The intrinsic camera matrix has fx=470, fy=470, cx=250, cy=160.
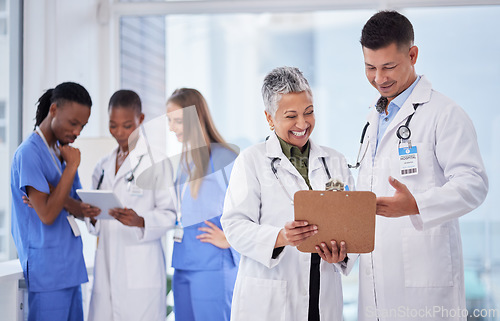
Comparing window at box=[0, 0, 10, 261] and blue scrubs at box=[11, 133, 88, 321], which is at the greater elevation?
window at box=[0, 0, 10, 261]

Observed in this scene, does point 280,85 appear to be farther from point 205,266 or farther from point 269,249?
point 205,266

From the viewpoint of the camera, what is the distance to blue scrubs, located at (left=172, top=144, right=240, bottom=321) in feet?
7.91

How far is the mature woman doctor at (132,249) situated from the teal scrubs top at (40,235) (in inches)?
6.2

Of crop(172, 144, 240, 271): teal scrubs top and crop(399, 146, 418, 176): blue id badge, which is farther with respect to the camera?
crop(172, 144, 240, 271): teal scrubs top

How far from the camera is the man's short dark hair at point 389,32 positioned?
1830 mm

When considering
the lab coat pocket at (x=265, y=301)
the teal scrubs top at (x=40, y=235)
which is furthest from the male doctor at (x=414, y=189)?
the teal scrubs top at (x=40, y=235)

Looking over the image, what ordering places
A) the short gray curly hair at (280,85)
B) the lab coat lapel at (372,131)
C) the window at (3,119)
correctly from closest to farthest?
the short gray curly hair at (280,85) < the lab coat lapel at (372,131) < the window at (3,119)

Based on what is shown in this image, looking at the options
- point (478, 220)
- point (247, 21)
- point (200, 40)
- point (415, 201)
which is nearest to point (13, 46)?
point (200, 40)

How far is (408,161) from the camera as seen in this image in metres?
1.73

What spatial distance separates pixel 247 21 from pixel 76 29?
4.36 ft

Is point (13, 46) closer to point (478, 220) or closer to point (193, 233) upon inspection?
point (193, 233)

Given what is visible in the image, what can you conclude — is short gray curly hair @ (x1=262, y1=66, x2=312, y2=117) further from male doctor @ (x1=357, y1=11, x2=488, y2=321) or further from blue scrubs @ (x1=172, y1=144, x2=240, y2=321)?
blue scrubs @ (x1=172, y1=144, x2=240, y2=321)

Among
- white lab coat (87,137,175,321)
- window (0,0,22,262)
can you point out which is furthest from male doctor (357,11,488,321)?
window (0,0,22,262)

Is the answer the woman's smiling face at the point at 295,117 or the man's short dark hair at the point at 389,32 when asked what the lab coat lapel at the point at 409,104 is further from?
the woman's smiling face at the point at 295,117
